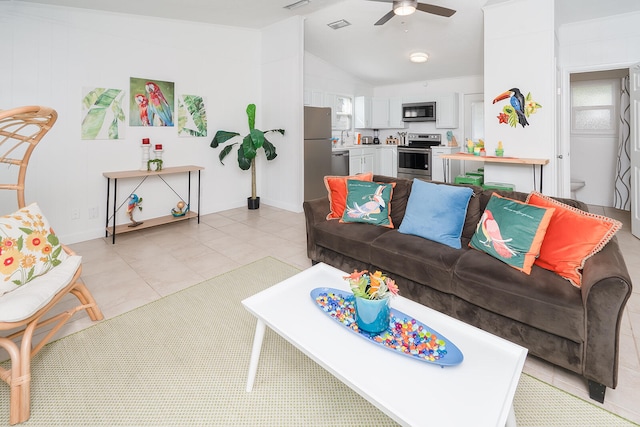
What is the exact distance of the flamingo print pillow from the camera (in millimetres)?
1912

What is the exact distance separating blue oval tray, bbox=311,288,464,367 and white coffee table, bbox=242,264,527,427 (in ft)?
0.08

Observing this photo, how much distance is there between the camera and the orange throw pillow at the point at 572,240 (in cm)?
173

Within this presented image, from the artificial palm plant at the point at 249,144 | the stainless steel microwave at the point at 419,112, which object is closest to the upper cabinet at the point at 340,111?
the stainless steel microwave at the point at 419,112

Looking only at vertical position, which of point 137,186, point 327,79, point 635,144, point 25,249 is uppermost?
point 327,79

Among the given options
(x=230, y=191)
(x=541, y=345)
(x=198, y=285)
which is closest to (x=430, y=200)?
(x=541, y=345)

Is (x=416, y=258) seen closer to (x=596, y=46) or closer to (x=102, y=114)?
(x=102, y=114)

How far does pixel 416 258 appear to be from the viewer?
2.23m

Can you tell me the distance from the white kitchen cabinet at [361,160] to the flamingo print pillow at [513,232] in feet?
16.4

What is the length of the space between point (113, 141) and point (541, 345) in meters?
4.70

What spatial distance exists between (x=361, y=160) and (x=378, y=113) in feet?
4.48

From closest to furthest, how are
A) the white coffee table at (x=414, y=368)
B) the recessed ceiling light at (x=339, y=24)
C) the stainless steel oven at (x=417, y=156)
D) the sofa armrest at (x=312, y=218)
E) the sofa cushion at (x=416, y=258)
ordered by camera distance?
the white coffee table at (x=414, y=368), the sofa cushion at (x=416, y=258), the sofa armrest at (x=312, y=218), the recessed ceiling light at (x=339, y=24), the stainless steel oven at (x=417, y=156)

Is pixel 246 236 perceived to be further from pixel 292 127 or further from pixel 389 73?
pixel 389 73

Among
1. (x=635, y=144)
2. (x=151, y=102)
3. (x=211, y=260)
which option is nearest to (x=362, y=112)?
(x=151, y=102)

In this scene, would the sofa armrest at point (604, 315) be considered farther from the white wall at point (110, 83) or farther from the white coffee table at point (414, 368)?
the white wall at point (110, 83)
